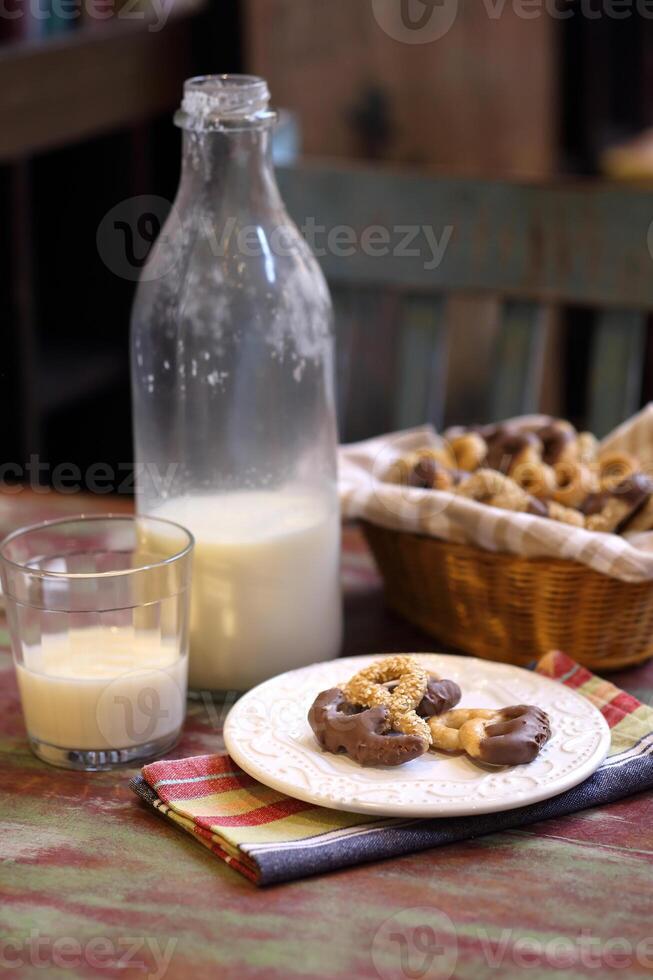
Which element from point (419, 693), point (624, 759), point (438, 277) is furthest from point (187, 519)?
point (438, 277)

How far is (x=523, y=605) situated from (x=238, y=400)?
24cm

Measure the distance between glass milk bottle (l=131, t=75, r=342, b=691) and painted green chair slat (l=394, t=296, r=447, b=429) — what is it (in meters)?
0.55

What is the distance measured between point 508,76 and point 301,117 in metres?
0.39

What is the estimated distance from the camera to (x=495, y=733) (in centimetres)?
69

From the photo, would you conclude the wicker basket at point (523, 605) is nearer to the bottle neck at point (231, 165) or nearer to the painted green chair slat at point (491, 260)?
the bottle neck at point (231, 165)

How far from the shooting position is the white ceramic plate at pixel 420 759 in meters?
0.65

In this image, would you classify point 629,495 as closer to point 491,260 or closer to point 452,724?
point 452,724

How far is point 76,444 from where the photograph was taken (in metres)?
2.52

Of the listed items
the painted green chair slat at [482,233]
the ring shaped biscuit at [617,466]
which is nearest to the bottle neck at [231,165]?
the ring shaped biscuit at [617,466]

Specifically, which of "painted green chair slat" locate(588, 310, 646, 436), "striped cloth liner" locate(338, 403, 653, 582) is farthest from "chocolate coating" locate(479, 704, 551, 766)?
"painted green chair slat" locate(588, 310, 646, 436)

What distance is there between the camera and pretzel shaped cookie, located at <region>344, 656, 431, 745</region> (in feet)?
2.28

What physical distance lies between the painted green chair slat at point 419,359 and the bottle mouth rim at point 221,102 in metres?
0.61

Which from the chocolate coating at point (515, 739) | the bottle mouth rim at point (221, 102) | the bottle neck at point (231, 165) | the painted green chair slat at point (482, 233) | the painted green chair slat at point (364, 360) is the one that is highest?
the bottle mouth rim at point (221, 102)

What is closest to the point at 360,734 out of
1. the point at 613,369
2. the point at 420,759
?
the point at 420,759
